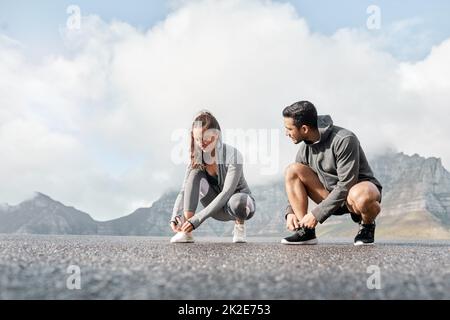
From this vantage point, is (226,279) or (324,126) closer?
(226,279)

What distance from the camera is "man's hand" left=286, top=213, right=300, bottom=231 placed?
18.6 feet

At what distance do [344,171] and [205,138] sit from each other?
1.97 meters

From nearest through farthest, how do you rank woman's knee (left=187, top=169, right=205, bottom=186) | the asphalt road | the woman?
the asphalt road → the woman → woman's knee (left=187, top=169, right=205, bottom=186)

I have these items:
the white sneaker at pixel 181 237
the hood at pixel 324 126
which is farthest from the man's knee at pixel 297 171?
the white sneaker at pixel 181 237

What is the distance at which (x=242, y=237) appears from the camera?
23.0ft

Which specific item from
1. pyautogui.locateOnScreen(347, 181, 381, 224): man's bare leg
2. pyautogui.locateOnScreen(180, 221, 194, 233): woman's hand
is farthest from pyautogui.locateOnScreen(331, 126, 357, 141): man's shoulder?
pyautogui.locateOnScreen(180, 221, 194, 233): woman's hand

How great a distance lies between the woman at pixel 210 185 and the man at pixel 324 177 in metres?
0.79

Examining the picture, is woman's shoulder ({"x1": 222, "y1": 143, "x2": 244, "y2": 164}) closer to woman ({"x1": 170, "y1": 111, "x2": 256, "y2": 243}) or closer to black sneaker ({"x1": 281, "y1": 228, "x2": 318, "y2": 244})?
woman ({"x1": 170, "y1": 111, "x2": 256, "y2": 243})

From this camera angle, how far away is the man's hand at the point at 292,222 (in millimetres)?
5668

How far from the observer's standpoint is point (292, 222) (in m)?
5.70

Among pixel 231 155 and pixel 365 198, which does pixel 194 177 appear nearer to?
pixel 231 155

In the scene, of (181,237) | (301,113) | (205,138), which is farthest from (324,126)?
(181,237)
